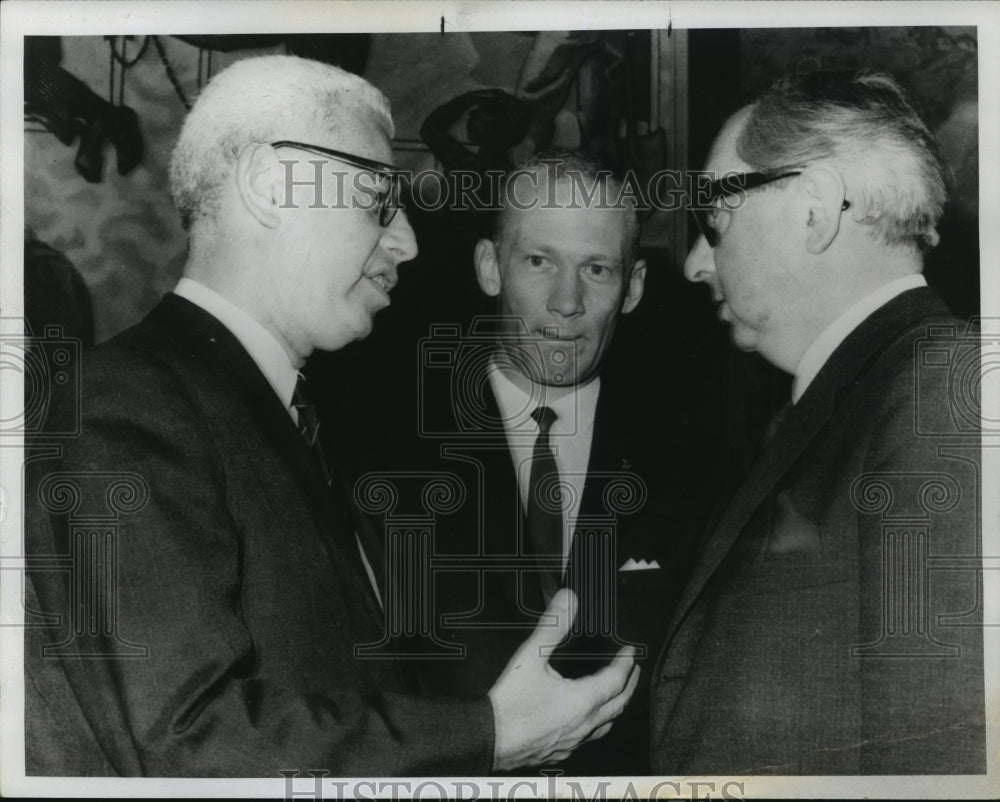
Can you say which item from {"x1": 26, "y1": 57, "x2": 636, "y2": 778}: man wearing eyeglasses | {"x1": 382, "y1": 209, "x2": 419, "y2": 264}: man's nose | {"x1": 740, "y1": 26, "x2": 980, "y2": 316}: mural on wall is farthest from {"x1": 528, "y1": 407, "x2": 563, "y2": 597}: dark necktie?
{"x1": 740, "y1": 26, "x2": 980, "y2": 316}: mural on wall

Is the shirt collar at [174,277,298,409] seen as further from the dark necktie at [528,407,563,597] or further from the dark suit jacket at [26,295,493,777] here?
the dark necktie at [528,407,563,597]

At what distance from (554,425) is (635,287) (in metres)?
0.41

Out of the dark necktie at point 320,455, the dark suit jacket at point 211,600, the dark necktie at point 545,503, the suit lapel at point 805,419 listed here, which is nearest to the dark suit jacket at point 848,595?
the suit lapel at point 805,419

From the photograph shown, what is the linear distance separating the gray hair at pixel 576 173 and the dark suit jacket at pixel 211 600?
821mm

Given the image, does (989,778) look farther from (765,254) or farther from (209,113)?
(209,113)

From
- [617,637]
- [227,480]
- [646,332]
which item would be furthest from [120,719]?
[646,332]

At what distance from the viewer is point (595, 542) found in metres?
2.68

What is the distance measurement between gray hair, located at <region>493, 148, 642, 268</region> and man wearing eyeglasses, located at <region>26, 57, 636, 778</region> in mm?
304

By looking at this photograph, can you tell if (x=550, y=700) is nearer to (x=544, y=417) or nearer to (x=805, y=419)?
(x=544, y=417)

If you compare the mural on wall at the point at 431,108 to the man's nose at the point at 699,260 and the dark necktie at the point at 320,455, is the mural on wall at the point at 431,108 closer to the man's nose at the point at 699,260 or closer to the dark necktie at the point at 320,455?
the man's nose at the point at 699,260

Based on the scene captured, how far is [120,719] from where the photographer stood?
103 inches

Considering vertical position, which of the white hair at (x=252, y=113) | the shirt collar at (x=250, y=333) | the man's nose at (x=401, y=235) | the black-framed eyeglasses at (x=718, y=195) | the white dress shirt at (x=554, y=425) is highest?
the white hair at (x=252, y=113)

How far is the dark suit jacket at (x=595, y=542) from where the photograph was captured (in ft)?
8.74

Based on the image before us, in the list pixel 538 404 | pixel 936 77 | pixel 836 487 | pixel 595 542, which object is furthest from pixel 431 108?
pixel 836 487
